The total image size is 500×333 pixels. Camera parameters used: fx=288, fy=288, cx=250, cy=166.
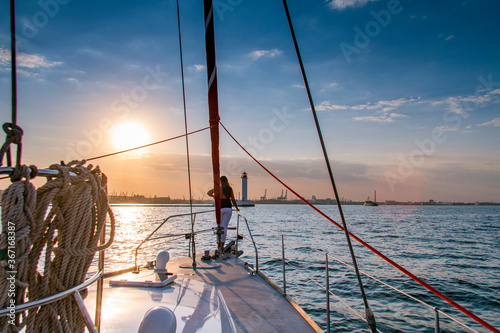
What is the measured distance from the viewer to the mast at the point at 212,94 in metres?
5.27

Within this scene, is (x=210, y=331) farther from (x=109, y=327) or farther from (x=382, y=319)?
(x=382, y=319)

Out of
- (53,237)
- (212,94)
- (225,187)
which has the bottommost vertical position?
(53,237)

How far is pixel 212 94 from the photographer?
18.7 ft

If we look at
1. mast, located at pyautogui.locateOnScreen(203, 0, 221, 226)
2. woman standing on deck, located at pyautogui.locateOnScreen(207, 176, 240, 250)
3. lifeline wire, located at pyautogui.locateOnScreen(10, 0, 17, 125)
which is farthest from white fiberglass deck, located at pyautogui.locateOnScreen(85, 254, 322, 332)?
lifeline wire, located at pyautogui.locateOnScreen(10, 0, 17, 125)

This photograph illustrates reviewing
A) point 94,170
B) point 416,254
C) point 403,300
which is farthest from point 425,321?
point 416,254

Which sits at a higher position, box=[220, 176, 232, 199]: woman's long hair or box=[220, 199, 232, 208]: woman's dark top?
box=[220, 176, 232, 199]: woman's long hair

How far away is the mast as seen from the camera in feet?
17.3

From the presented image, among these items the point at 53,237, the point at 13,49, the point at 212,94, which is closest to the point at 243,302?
the point at 53,237

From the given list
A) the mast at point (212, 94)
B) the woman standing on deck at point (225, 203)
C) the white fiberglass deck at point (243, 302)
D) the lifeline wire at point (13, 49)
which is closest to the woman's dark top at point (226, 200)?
the woman standing on deck at point (225, 203)

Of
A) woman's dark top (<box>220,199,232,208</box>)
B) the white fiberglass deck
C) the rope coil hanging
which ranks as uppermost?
the rope coil hanging

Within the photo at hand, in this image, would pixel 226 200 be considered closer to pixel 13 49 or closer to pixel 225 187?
pixel 225 187

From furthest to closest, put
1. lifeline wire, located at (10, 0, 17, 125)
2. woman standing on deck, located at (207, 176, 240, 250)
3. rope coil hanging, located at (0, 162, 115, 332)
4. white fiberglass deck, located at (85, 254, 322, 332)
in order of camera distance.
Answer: woman standing on deck, located at (207, 176, 240, 250) → white fiberglass deck, located at (85, 254, 322, 332) → lifeline wire, located at (10, 0, 17, 125) → rope coil hanging, located at (0, 162, 115, 332)

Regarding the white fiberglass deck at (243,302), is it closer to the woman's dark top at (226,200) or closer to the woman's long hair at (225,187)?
the woman's dark top at (226,200)

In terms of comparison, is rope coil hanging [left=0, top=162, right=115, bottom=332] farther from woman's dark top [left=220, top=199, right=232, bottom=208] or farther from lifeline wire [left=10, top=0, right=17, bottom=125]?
woman's dark top [left=220, top=199, right=232, bottom=208]
